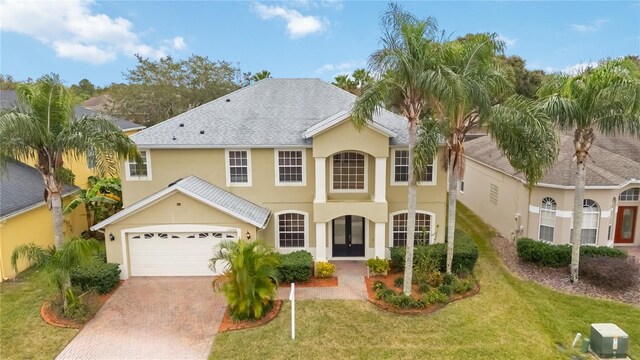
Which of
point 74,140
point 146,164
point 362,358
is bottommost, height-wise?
point 362,358

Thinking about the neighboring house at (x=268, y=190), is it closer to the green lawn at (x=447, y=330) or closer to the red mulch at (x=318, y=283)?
the red mulch at (x=318, y=283)

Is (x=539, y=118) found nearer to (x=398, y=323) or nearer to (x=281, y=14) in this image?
(x=398, y=323)

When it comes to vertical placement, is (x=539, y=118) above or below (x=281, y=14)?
below

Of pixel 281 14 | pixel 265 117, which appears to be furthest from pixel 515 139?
pixel 281 14

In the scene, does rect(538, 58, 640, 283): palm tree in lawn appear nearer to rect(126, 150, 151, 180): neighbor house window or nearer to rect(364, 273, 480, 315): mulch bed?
rect(364, 273, 480, 315): mulch bed

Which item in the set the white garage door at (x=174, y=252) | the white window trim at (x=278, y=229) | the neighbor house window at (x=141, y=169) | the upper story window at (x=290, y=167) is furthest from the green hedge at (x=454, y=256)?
the neighbor house window at (x=141, y=169)

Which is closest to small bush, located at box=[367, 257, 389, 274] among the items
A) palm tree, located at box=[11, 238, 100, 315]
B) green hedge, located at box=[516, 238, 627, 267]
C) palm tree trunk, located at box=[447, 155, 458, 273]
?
palm tree trunk, located at box=[447, 155, 458, 273]
